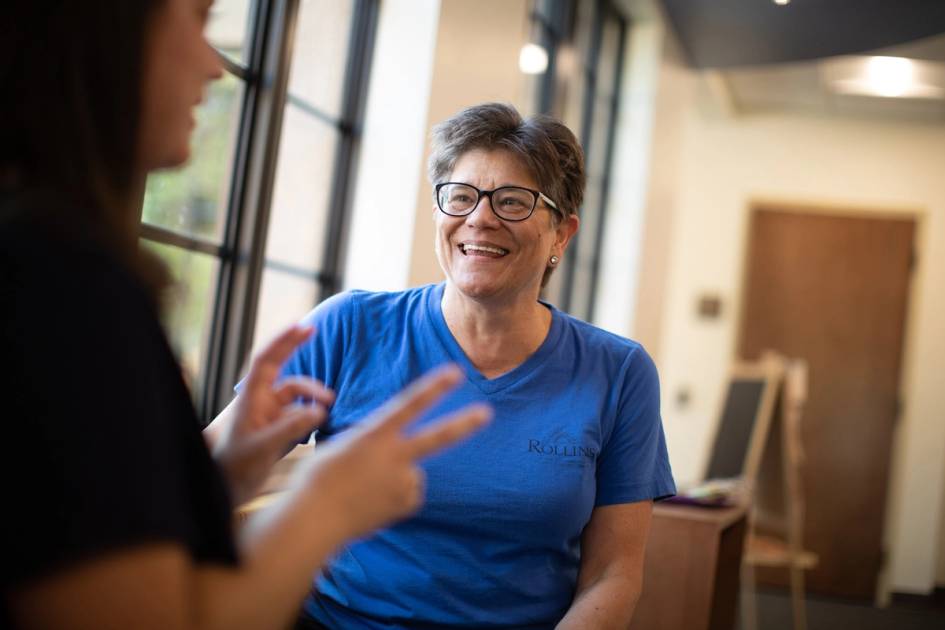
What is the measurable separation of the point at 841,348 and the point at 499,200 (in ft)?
18.8

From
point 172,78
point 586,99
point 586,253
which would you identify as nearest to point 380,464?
point 172,78

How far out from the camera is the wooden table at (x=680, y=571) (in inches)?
106

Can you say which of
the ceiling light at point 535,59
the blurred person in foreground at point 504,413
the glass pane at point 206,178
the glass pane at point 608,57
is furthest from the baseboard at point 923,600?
the blurred person in foreground at point 504,413

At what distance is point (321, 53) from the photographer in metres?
3.13

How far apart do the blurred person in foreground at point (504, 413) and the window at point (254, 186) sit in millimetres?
776

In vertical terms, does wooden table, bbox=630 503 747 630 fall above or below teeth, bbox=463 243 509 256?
below

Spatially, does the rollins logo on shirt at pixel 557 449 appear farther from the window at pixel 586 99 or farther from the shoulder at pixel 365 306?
the window at pixel 586 99

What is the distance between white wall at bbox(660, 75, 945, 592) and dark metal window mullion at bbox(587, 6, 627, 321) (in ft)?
3.47

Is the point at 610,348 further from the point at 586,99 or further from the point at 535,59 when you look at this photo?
the point at 586,99

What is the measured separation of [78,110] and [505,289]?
120 centimetres

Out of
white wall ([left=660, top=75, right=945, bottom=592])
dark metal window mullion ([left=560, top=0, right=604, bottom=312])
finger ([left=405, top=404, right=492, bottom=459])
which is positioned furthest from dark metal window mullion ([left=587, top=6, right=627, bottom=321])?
finger ([left=405, top=404, right=492, bottom=459])

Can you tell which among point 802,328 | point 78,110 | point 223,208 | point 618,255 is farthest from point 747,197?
point 78,110

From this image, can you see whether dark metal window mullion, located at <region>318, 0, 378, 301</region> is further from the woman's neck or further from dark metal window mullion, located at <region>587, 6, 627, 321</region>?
dark metal window mullion, located at <region>587, 6, 627, 321</region>

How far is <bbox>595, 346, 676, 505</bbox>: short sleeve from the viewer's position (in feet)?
5.87
